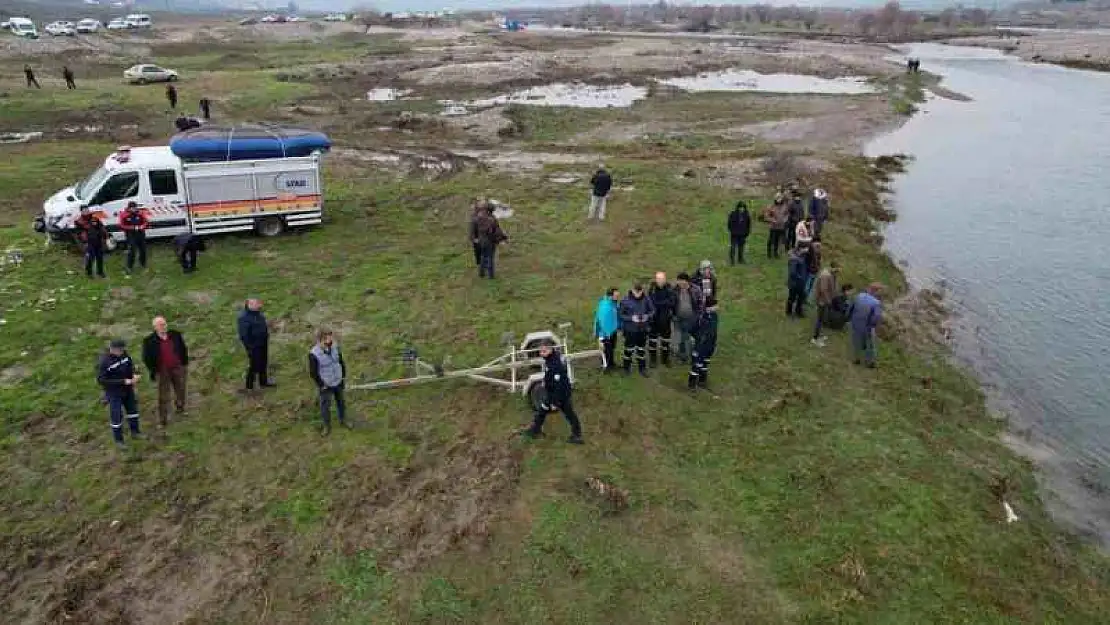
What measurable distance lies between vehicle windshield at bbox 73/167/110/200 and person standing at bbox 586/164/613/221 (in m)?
12.7

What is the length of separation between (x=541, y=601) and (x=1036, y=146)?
138 feet

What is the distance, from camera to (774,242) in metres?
19.5

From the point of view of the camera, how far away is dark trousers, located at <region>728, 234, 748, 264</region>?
1875 cm

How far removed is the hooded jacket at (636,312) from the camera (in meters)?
12.8

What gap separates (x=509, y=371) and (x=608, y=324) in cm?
196

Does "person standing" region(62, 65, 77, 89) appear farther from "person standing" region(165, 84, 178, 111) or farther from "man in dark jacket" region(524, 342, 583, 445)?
"man in dark jacket" region(524, 342, 583, 445)

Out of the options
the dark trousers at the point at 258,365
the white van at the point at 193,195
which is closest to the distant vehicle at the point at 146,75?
the white van at the point at 193,195

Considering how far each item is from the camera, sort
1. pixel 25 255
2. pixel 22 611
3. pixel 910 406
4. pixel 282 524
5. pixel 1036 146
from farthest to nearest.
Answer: pixel 1036 146
pixel 25 255
pixel 910 406
pixel 282 524
pixel 22 611

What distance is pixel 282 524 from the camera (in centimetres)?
962

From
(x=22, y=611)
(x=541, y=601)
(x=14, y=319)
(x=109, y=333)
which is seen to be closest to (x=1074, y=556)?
(x=541, y=601)

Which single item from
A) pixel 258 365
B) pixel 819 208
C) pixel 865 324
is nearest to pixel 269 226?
pixel 258 365

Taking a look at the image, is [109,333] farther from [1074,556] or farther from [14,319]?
[1074,556]

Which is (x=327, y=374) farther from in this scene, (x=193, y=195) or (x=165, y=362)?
(x=193, y=195)

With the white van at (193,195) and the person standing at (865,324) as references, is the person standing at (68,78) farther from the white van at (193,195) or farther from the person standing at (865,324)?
the person standing at (865,324)
